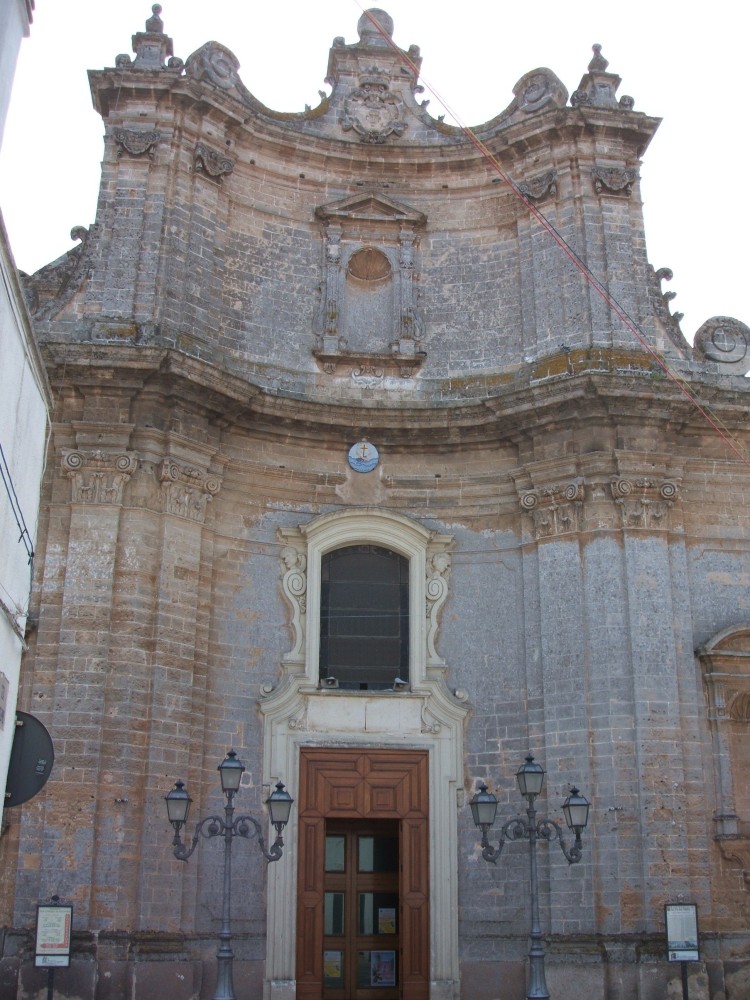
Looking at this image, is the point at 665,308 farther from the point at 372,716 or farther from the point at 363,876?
the point at 363,876

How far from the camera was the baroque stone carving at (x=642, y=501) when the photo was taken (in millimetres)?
17500

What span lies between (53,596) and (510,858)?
23.1ft

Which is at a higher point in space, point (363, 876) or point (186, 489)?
point (186, 489)

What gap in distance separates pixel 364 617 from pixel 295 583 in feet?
3.71

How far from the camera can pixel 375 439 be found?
18.9 meters

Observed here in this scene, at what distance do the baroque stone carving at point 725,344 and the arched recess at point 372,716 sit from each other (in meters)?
4.98

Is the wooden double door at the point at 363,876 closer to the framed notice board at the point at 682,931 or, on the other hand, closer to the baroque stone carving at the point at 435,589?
the baroque stone carving at the point at 435,589

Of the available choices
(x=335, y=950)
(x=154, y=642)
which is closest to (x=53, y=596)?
(x=154, y=642)

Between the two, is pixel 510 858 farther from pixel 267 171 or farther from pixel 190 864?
pixel 267 171

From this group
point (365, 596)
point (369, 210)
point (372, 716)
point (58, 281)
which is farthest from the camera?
point (369, 210)

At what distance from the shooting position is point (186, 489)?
17391mm

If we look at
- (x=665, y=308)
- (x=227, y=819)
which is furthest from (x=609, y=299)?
(x=227, y=819)

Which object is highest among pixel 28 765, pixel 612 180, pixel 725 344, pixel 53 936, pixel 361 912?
pixel 612 180

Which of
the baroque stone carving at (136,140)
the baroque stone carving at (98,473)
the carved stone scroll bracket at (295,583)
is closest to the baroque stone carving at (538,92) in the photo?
the baroque stone carving at (136,140)
